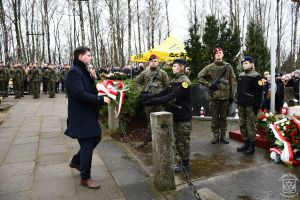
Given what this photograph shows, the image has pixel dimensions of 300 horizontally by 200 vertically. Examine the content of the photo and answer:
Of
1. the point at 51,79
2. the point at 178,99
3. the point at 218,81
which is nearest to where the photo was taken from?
the point at 178,99

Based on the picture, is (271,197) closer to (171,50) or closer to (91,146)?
(91,146)

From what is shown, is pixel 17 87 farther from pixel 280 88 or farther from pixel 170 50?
pixel 280 88

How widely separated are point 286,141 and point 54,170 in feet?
13.4

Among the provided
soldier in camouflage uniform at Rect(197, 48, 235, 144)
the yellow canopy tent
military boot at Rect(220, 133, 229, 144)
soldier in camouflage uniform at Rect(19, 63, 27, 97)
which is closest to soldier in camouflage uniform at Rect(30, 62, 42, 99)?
soldier in camouflage uniform at Rect(19, 63, 27, 97)

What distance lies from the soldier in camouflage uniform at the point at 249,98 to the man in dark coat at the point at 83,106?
118 inches

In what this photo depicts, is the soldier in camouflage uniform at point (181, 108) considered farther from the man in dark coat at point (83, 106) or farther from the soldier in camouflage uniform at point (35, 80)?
the soldier in camouflage uniform at point (35, 80)

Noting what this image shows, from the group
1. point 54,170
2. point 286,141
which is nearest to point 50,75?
point 54,170

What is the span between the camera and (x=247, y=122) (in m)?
6.25

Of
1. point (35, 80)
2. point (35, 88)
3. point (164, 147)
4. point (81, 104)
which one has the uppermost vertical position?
point (35, 80)

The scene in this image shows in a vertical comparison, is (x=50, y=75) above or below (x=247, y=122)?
above

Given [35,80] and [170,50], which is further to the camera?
[35,80]

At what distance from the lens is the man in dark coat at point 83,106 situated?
14.3 feet

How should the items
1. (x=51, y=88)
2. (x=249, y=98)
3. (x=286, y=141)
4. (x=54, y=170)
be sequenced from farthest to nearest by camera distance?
1. (x=51, y=88)
2. (x=249, y=98)
3. (x=286, y=141)
4. (x=54, y=170)

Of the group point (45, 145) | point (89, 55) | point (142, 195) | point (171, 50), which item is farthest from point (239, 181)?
point (171, 50)
